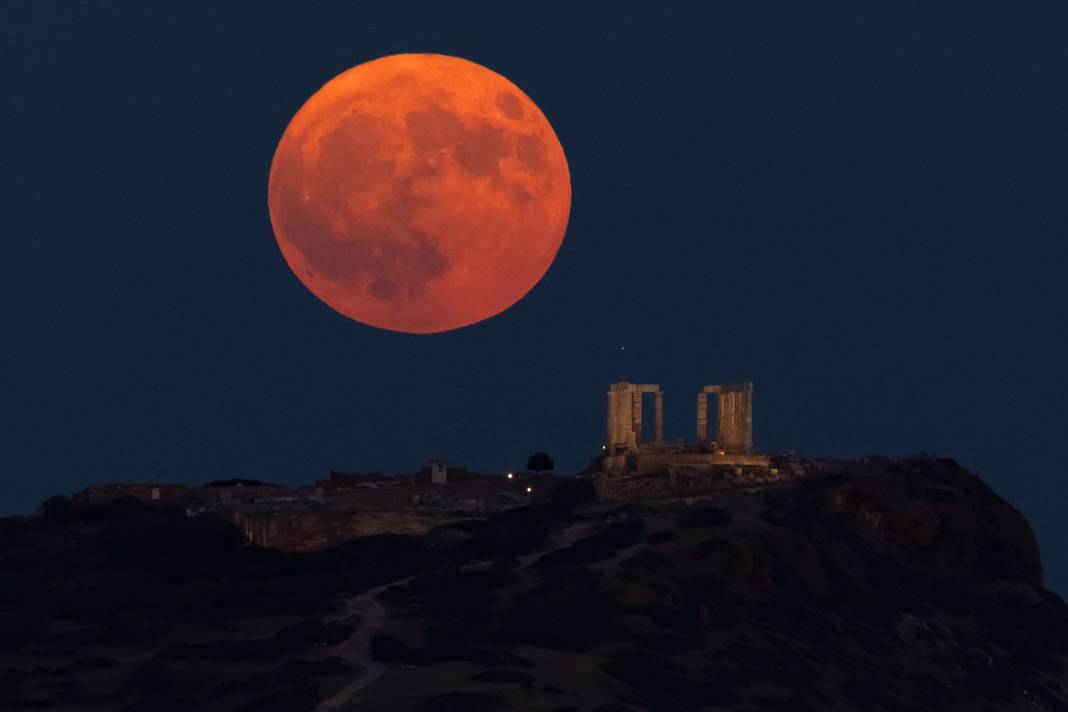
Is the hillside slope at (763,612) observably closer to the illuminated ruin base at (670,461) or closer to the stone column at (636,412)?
the illuminated ruin base at (670,461)

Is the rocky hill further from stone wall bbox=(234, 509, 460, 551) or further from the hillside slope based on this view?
stone wall bbox=(234, 509, 460, 551)

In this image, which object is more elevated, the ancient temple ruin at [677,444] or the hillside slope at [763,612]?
the ancient temple ruin at [677,444]

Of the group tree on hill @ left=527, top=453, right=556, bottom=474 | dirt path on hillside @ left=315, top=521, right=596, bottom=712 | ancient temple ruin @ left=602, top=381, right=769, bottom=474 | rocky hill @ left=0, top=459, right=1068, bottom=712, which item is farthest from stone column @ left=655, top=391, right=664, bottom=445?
dirt path on hillside @ left=315, top=521, right=596, bottom=712

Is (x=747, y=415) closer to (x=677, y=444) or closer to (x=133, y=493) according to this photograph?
(x=677, y=444)

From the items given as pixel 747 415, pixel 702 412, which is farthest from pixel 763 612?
pixel 702 412

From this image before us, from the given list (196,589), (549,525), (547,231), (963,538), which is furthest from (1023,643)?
(196,589)

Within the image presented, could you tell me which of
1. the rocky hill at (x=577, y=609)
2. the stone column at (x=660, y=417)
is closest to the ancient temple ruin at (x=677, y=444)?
the stone column at (x=660, y=417)

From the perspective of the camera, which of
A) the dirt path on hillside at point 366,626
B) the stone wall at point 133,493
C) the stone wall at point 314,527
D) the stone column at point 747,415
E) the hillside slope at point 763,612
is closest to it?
the dirt path on hillside at point 366,626
